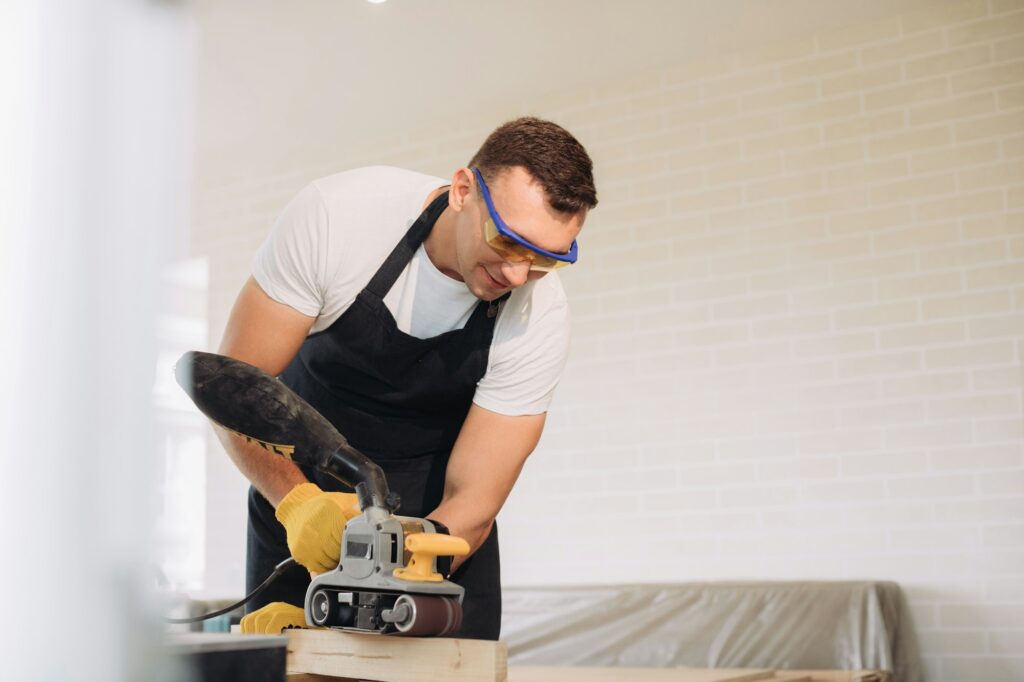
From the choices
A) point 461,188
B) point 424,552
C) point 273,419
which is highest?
point 461,188

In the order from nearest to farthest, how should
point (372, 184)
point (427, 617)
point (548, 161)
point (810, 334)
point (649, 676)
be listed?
point (427, 617)
point (548, 161)
point (372, 184)
point (649, 676)
point (810, 334)

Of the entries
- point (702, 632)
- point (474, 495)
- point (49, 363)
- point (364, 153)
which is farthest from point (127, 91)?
point (364, 153)

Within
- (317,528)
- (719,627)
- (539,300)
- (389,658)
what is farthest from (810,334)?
(389,658)

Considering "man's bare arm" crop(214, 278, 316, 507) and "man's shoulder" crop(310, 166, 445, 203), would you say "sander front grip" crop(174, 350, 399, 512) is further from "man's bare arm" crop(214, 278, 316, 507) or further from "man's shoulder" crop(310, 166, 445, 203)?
"man's shoulder" crop(310, 166, 445, 203)

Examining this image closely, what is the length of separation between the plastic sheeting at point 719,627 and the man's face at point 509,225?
7.16ft

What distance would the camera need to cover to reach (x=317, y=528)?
1167 millimetres

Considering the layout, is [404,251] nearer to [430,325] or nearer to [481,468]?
[430,325]

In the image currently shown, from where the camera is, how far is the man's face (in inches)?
53.6

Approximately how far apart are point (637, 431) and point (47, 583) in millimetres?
3709

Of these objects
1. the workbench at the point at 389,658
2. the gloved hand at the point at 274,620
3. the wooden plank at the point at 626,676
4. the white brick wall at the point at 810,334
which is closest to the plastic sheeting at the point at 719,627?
the white brick wall at the point at 810,334

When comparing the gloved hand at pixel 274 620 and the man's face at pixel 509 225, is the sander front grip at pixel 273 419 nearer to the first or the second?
the gloved hand at pixel 274 620

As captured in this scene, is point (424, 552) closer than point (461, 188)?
Yes

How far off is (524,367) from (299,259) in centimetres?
39

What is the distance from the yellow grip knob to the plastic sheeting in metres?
2.46
